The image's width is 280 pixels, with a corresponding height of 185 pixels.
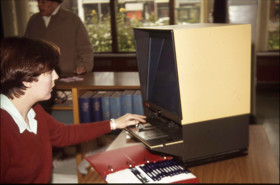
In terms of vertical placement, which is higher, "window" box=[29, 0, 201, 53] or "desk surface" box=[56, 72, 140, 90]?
"window" box=[29, 0, 201, 53]

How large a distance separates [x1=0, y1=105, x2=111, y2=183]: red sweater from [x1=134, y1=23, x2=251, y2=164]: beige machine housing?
41 centimetres

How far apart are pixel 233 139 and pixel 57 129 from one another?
2.41 feet

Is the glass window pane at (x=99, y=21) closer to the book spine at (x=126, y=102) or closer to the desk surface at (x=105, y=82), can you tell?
the desk surface at (x=105, y=82)

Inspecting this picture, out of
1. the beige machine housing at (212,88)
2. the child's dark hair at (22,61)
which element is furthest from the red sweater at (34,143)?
the beige machine housing at (212,88)

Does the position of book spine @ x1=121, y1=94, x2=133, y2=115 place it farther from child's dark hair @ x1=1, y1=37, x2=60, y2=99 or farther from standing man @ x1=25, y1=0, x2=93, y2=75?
child's dark hair @ x1=1, y1=37, x2=60, y2=99

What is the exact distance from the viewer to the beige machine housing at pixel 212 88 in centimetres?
116

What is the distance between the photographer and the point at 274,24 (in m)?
5.67

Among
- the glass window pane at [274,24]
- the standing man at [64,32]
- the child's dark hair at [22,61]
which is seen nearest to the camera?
the child's dark hair at [22,61]

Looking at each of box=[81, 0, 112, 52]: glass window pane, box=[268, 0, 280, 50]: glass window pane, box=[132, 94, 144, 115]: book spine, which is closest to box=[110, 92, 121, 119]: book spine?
box=[132, 94, 144, 115]: book spine

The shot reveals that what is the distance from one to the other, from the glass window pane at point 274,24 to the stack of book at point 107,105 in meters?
4.22

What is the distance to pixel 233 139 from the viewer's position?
130 cm

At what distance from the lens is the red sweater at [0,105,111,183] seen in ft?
3.62

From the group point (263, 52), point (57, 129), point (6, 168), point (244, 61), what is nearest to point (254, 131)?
point (244, 61)

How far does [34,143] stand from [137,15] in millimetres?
5112
